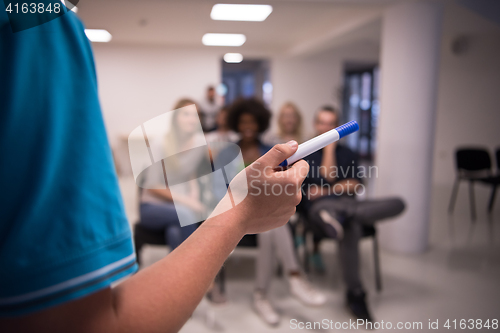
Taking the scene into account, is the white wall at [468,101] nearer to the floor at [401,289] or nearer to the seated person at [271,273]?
the floor at [401,289]

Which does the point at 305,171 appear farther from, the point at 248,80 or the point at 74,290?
the point at 248,80

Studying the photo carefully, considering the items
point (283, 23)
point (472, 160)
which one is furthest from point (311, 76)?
point (472, 160)

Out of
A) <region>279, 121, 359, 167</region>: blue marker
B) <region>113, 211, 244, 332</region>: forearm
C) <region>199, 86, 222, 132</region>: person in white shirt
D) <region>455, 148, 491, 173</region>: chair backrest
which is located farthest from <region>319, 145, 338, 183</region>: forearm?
<region>199, 86, 222, 132</region>: person in white shirt

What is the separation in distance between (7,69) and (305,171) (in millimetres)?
318

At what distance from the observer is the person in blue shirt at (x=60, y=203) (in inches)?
9.8

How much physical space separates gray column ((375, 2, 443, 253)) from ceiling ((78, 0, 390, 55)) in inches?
13.5

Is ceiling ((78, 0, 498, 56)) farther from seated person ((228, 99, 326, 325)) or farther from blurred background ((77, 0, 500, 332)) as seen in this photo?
seated person ((228, 99, 326, 325))

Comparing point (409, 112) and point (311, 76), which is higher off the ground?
point (311, 76)

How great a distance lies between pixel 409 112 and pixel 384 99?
0.25m

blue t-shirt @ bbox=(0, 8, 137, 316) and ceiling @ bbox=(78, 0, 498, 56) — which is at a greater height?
ceiling @ bbox=(78, 0, 498, 56)

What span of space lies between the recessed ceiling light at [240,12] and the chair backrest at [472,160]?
3.01 m

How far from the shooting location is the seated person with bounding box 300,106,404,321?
5.79ft

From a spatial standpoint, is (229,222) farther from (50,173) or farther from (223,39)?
(223,39)

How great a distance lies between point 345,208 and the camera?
1.81 metres
